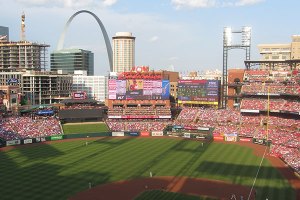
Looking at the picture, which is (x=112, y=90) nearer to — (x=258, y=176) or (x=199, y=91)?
(x=199, y=91)

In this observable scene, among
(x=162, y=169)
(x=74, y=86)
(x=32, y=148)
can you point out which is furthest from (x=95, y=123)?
(x=74, y=86)

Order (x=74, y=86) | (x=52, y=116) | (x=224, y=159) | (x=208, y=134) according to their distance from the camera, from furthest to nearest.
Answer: (x=74, y=86)
(x=52, y=116)
(x=208, y=134)
(x=224, y=159)

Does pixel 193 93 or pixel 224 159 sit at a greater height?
pixel 193 93

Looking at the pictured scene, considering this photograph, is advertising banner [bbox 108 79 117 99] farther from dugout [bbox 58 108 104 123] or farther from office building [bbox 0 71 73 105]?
office building [bbox 0 71 73 105]

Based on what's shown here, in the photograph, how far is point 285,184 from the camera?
4097 centimetres

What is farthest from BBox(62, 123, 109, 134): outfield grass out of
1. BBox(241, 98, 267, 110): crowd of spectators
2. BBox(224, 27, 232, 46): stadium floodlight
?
BBox(224, 27, 232, 46): stadium floodlight

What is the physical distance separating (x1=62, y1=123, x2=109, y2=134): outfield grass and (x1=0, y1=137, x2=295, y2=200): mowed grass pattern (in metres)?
8.51

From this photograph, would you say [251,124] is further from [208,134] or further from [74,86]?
[74,86]

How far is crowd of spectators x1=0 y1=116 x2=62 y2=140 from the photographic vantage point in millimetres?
69419

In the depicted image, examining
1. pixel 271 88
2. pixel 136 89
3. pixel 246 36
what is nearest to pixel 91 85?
pixel 136 89

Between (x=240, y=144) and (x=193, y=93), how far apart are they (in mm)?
25377

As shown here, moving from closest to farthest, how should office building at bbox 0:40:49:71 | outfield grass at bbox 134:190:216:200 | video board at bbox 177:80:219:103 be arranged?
outfield grass at bbox 134:190:216:200
video board at bbox 177:80:219:103
office building at bbox 0:40:49:71

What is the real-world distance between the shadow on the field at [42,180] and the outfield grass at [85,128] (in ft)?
85.8

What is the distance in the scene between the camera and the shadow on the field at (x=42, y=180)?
37625 mm
